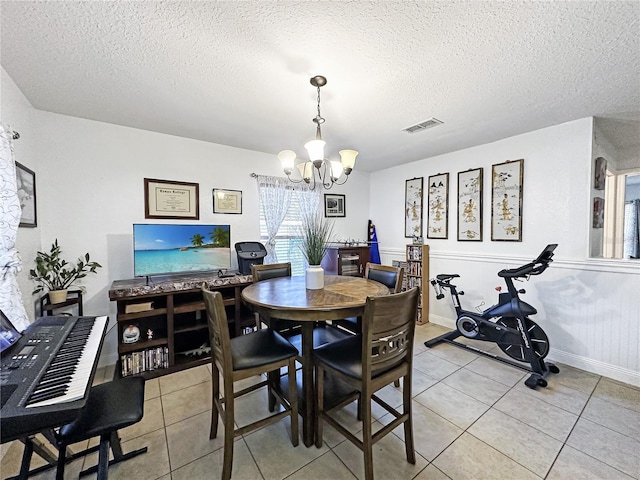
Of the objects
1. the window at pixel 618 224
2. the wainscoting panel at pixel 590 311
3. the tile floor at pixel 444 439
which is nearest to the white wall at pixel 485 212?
the wainscoting panel at pixel 590 311

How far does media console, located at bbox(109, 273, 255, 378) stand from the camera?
2400 millimetres

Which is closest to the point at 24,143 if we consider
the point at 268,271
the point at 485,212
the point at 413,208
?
the point at 268,271

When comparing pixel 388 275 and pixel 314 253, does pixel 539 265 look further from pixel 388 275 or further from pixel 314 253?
pixel 314 253

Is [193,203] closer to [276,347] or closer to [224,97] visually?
[224,97]

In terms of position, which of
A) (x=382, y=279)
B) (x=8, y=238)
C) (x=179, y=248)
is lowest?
(x=382, y=279)

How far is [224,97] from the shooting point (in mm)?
2174

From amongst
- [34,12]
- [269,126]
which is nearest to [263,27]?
[34,12]

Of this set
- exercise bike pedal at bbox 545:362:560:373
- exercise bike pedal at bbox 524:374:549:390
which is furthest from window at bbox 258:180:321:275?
exercise bike pedal at bbox 545:362:560:373

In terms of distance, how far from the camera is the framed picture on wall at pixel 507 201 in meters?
3.02

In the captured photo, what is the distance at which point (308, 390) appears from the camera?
1705mm

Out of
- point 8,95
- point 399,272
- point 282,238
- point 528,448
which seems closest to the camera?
point 528,448

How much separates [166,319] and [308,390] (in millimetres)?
1740

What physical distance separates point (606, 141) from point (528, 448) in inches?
134

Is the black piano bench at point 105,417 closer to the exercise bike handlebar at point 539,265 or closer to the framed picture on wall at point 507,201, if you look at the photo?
the exercise bike handlebar at point 539,265
